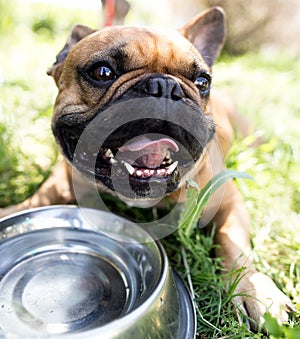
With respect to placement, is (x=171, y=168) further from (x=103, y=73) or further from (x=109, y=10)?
(x=109, y=10)

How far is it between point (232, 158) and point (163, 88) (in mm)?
1016

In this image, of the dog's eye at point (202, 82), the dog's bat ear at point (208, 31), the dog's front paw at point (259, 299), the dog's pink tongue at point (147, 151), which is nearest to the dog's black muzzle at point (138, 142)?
the dog's pink tongue at point (147, 151)

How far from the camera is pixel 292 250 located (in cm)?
199

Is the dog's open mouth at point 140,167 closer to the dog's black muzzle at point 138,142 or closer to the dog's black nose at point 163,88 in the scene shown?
the dog's black muzzle at point 138,142

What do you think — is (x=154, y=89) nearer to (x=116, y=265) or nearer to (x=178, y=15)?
(x=116, y=265)

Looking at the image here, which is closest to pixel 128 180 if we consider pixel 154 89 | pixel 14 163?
pixel 154 89

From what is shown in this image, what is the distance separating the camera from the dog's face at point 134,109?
156 cm

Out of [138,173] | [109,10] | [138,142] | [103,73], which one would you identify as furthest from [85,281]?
[109,10]

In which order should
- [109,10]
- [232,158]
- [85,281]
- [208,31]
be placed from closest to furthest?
[85,281]
[208,31]
[232,158]
[109,10]

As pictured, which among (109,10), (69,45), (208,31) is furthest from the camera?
(109,10)

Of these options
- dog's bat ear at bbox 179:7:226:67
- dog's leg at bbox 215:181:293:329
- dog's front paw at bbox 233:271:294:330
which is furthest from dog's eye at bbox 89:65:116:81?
dog's front paw at bbox 233:271:294:330

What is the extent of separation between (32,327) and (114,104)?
2.53ft

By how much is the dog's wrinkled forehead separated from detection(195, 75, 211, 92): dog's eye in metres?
0.05

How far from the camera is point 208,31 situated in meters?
2.27
